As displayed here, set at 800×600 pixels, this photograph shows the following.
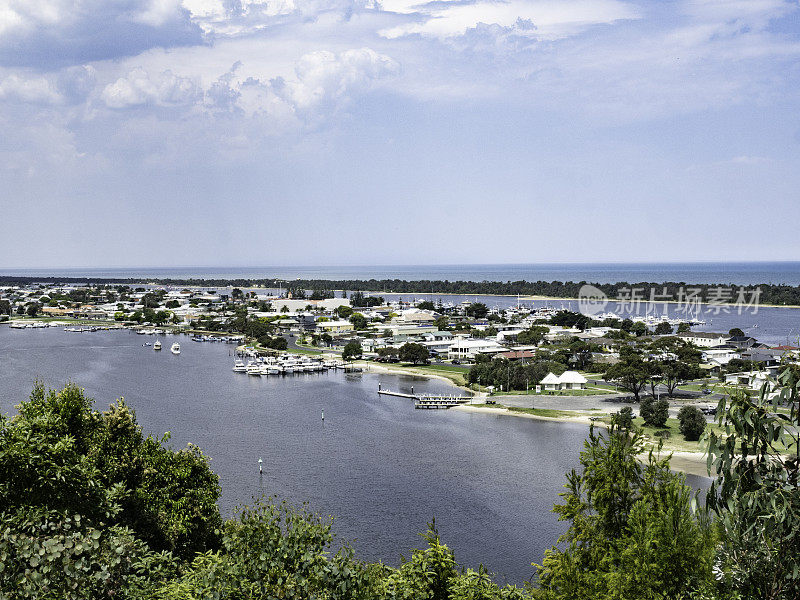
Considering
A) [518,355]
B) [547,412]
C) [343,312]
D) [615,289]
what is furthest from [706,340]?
[615,289]

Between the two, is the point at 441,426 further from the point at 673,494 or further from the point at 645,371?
the point at 673,494

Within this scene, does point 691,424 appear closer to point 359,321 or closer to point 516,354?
point 516,354

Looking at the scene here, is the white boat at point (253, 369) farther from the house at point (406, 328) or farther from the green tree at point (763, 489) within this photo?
the green tree at point (763, 489)

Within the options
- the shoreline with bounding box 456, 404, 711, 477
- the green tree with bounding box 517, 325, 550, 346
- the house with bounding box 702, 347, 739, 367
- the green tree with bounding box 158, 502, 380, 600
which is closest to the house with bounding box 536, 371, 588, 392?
the shoreline with bounding box 456, 404, 711, 477

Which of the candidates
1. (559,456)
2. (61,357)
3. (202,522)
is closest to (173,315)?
(61,357)

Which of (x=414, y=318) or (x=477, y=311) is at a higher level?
(x=477, y=311)

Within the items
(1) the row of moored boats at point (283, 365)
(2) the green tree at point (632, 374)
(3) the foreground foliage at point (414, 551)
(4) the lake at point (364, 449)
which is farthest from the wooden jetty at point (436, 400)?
(3) the foreground foliage at point (414, 551)

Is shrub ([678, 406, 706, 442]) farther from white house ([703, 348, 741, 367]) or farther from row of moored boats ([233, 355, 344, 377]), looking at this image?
row of moored boats ([233, 355, 344, 377])
